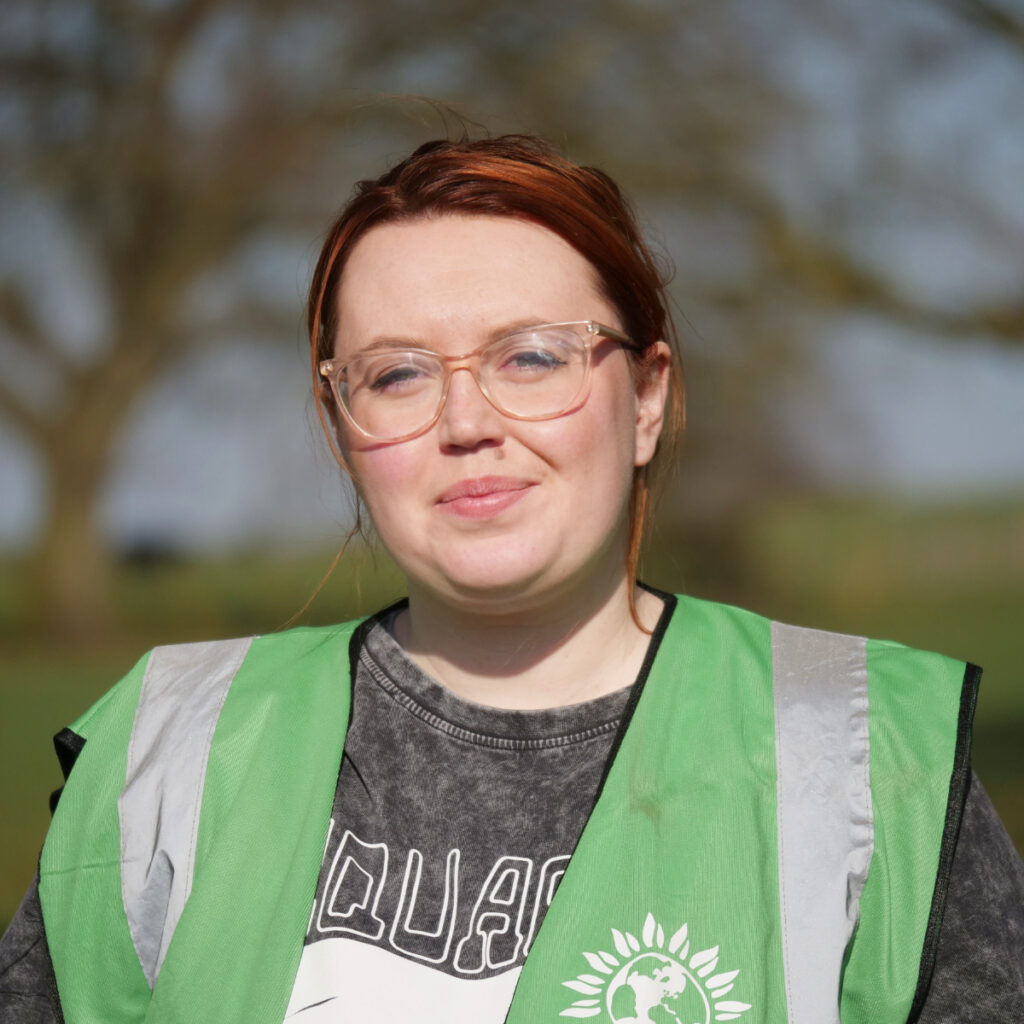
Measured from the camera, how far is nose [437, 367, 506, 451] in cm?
151

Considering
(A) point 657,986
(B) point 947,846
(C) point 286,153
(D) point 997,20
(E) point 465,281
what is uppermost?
(C) point 286,153

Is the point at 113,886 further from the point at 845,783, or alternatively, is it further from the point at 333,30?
the point at 333,30

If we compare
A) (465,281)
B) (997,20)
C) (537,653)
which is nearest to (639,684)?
(537,653)

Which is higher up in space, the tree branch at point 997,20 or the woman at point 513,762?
the tree branch at point 997,20

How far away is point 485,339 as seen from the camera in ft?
5.04

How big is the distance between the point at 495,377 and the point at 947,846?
2.51 ft

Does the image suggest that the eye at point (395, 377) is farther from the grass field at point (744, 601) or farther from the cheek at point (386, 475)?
the grass field at point (744, 601)

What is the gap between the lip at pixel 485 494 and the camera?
1.52 metres

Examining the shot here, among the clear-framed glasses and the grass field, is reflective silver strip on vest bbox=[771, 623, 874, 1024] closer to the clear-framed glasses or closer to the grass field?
the clear-framed glasses

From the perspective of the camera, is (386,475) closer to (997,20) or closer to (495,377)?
(495,377)

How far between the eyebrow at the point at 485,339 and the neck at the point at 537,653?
0.34 meters

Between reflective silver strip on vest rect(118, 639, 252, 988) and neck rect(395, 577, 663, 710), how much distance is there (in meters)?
0.33

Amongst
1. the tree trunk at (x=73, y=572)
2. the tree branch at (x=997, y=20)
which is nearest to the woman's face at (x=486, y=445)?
the tree branch at (x=997, y=20)

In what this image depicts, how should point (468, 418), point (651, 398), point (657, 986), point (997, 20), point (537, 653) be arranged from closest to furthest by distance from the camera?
point (657, 986)
point (468, 418)
point (537, 653)
point (651, 398)
point (997, 20)
